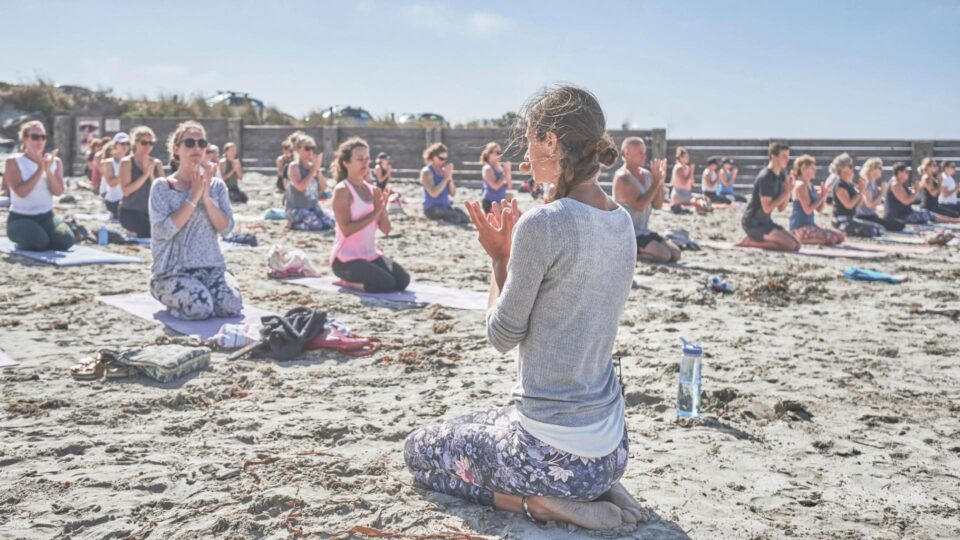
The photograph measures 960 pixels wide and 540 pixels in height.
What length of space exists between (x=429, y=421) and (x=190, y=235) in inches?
131

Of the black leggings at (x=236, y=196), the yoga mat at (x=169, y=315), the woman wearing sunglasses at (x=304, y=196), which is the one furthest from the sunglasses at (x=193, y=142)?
the black leggings at (x=236, y=196)

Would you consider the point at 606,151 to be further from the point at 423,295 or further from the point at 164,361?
the point at 423,295

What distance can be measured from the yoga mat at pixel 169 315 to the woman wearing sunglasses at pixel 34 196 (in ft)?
→ 9.57

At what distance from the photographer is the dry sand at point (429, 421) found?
3.26 m

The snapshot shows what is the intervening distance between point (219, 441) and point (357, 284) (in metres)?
4.24

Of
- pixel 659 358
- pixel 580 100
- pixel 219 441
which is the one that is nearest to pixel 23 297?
pixel 219 441

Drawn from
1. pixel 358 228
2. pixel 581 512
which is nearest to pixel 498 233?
pixel 581 512

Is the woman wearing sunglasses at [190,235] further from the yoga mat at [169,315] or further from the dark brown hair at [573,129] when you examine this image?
the dark brown hair at [573,129]

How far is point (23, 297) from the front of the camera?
24.8 feet

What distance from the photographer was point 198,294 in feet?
22.0

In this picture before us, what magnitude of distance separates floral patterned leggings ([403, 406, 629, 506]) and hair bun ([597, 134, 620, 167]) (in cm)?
98

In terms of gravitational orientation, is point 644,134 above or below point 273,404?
above

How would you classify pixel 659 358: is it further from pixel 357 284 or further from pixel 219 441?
pixel 357 284

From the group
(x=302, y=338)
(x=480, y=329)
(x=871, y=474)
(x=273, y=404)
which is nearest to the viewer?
(x=871, y=474)
